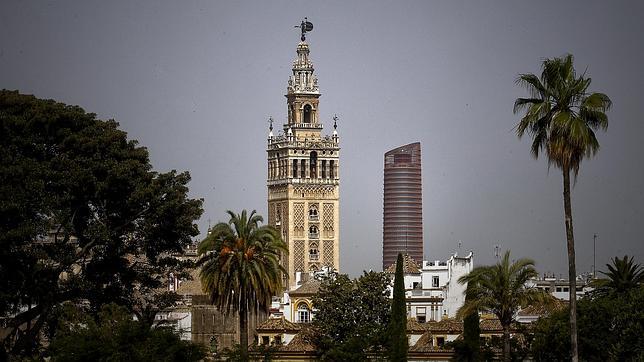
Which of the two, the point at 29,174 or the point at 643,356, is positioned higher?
the point at 29,174

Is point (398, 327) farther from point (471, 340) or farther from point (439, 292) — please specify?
point (439, 292)

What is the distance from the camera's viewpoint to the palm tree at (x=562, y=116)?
56.2m

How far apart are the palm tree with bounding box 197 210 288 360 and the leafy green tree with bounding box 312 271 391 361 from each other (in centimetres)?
1525

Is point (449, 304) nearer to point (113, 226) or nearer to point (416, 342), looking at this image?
point (416, 342)

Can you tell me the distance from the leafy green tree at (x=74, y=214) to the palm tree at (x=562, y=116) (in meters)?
26.1

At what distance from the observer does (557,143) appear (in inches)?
2221

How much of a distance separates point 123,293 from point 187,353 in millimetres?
11473

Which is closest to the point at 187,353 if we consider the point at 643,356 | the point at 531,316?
the point at 643,356

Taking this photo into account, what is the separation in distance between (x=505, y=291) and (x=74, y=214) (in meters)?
19.7

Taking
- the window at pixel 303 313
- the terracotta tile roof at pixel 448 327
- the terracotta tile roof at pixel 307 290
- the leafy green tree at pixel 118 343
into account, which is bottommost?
the leafy green tree at pixel 118 343

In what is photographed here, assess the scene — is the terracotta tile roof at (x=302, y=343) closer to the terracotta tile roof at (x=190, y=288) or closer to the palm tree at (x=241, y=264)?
the palm tree at (x=241, y=264)

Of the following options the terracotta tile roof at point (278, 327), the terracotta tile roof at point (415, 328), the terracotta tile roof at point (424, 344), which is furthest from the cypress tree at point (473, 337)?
the terracotta tile roof at point (278, 327)

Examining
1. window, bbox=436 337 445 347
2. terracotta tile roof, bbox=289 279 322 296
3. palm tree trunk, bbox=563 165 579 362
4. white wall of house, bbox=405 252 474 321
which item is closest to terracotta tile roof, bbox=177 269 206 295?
terracotta tile roof, bbox=289 279 322 296

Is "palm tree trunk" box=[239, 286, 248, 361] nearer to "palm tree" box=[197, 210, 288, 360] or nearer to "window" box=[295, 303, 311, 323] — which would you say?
"palm tree" box=[197, 210, 288, 360]
